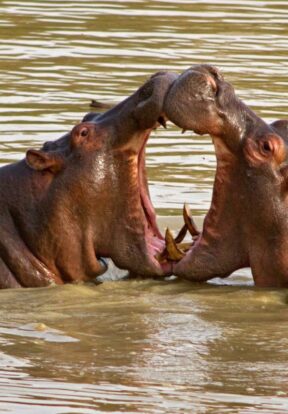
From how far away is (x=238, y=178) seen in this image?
8.69m

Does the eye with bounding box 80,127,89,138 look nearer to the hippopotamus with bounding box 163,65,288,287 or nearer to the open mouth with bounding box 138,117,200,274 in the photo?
the open mouth with bounding box 138,117,200,274

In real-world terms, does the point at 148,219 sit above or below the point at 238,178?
below

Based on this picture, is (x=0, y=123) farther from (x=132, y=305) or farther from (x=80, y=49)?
(x=132, y=305)

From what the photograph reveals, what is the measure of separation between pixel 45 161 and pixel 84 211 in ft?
1.14

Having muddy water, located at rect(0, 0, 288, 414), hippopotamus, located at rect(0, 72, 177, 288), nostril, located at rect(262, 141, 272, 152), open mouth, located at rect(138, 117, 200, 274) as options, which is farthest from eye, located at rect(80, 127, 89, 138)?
nostril, located at rect(262, 141, 272, 152)

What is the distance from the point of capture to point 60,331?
7910mm

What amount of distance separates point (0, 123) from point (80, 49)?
358 centimetres

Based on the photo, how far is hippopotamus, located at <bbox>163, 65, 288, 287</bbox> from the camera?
8.45m

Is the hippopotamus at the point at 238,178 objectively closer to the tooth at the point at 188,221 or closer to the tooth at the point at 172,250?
the tooth at the point at 172,250

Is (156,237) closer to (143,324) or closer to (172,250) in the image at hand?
(172,250)

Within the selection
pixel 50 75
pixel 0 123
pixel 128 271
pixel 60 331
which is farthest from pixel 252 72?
pixel 60 331

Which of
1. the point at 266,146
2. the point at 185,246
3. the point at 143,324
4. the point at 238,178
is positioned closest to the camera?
the point at 143,324

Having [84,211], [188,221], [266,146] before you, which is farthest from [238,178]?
[84,211]

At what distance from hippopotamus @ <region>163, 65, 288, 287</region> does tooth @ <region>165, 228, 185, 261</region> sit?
0.03 ft
